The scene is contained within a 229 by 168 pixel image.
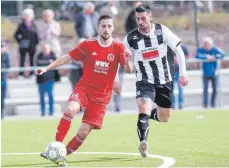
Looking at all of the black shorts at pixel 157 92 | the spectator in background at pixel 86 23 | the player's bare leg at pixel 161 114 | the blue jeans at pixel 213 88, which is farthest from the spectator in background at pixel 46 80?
the black shorts at pixel 157 92

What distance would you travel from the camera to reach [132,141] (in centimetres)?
1427

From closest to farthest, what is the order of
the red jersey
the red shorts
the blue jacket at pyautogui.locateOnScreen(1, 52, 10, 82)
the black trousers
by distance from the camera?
the red shorts
the red jersey
the blue jacket at pyautogui.locateOnScreen(1, 52, 10, 82)
the black trousers

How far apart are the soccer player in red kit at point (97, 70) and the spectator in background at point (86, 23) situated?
35.1 feet

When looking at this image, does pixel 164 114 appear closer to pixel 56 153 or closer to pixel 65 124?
pixel 65 124

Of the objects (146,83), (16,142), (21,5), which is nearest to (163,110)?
(146,83)

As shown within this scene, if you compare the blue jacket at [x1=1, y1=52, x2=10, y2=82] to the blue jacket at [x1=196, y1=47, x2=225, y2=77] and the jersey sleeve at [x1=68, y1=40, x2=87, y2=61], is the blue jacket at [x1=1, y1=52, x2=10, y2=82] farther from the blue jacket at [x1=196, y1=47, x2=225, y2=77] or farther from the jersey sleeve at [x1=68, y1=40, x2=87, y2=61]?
the jersey sleeve at [x1=68, y1=40, x2=87, y2=61]

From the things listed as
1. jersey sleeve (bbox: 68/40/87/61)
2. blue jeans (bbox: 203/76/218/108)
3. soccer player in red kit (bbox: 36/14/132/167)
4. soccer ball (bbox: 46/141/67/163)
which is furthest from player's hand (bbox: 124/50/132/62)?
blue jeans (bbox: 203/76/218/108)

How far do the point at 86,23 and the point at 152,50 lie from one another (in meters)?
9.96

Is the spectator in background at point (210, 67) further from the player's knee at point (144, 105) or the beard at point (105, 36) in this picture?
the beard at point (105, 36)

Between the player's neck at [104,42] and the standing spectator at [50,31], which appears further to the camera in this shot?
the standing spectator at [50,31]

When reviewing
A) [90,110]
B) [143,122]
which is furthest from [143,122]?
[90,110]

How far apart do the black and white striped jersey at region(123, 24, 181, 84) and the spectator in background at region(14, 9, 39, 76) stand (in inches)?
390

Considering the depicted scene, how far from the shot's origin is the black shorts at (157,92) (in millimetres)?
12359

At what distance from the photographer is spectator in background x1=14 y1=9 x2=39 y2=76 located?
22.1 m
